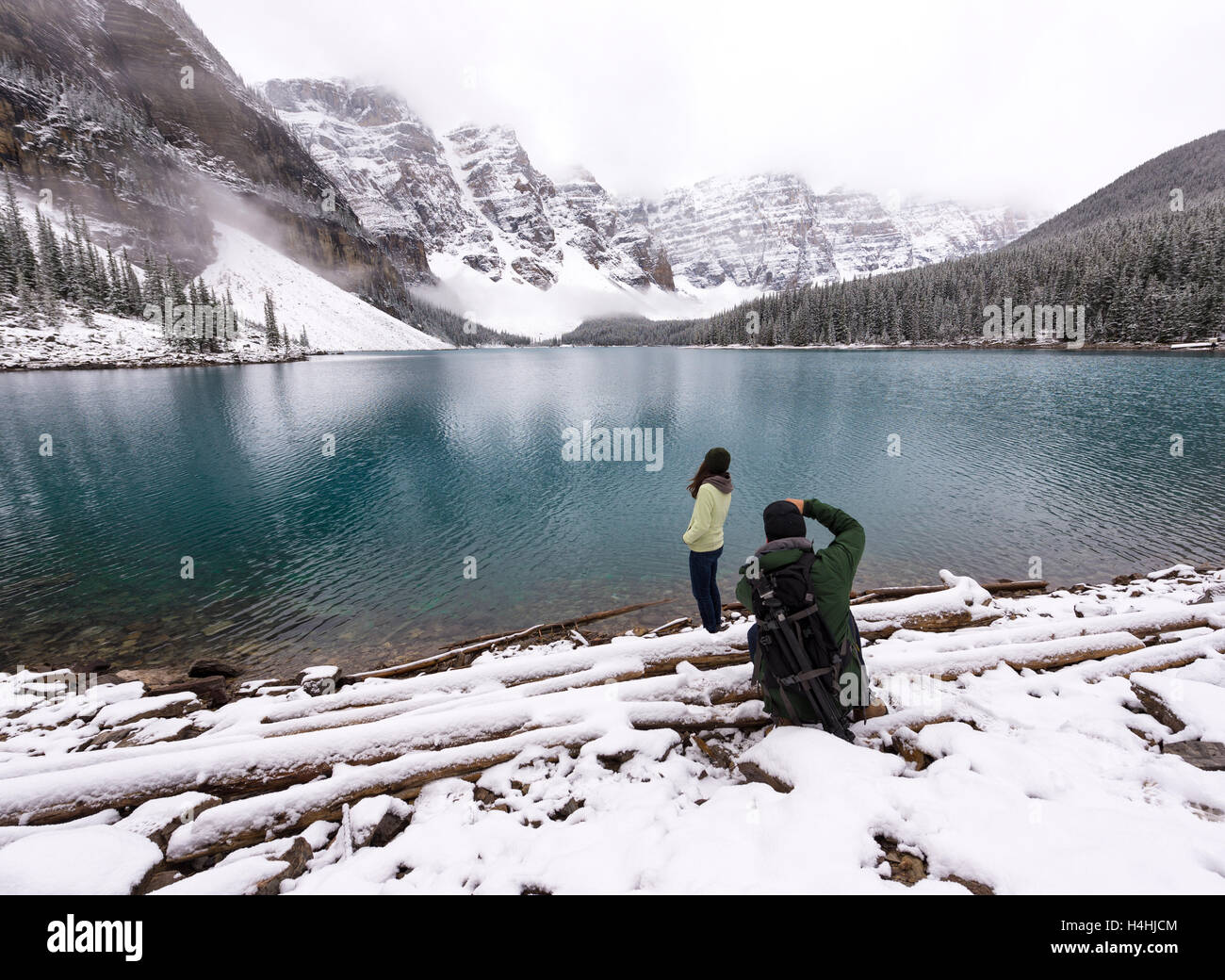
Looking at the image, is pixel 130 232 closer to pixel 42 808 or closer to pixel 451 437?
pixel 451 437

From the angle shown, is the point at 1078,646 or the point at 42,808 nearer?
the point at 42,808

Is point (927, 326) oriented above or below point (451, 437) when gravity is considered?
above

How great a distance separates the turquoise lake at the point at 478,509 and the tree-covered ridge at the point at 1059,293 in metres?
65.4

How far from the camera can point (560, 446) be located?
34531 mm

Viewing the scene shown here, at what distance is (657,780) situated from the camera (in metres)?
5.15

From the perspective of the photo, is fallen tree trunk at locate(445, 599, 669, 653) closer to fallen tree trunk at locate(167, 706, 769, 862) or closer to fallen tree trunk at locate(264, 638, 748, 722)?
fallen tree trunk at locate(264, 638, 748, 722)

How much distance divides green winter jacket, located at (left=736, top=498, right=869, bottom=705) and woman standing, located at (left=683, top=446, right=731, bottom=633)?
8.80 feet

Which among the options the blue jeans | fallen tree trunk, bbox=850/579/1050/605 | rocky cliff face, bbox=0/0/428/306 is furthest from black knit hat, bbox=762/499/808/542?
rocky cliff face, bbox=0/0/428/306

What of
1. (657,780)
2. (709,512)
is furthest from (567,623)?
(657,780)

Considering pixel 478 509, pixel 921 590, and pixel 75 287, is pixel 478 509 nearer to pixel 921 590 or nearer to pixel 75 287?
pixel 921 590

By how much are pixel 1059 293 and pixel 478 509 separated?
148 m

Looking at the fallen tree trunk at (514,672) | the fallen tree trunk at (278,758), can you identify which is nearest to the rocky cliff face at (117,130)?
the fallen tree trunk at (514,672)
